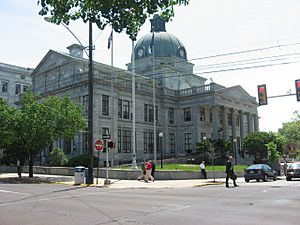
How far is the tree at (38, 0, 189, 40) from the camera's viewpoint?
27.0 feet

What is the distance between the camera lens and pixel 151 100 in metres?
57.8

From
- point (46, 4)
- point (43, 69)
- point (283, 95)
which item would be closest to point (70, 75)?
point (43, 69)

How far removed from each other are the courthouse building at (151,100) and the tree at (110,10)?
36.2 metres

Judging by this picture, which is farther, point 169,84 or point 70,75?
point 169,84

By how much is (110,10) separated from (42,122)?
24.1m

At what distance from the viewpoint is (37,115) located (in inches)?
1222

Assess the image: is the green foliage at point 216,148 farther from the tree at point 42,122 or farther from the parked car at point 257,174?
the tree at point 42,122

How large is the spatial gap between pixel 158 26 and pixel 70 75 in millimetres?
25032

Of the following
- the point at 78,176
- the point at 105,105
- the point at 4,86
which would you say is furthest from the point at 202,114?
the point at 4,86

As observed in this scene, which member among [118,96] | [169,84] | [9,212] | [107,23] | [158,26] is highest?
[158,26]

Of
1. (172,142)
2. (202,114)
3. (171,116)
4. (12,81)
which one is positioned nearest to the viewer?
(172,142)

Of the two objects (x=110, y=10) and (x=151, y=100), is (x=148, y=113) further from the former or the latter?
(x=110, y=10)

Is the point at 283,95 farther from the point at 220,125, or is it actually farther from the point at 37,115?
the point at 220,125

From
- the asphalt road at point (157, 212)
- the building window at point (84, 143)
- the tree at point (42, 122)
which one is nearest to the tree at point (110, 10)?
the asphalt road at point (157, 212)
